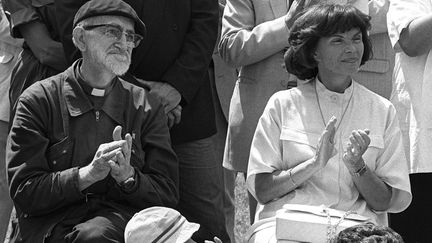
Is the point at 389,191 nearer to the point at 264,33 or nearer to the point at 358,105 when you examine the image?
the point at 358,105

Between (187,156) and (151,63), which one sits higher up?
(151,63)

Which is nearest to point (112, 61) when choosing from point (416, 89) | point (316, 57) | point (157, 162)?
point (157, 162)

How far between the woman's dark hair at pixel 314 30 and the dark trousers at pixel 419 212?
0.71 metres

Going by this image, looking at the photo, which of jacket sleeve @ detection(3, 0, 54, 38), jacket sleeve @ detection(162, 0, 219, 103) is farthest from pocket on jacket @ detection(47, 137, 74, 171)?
jacket sleeve @ detection(3, 0, 54, 38)

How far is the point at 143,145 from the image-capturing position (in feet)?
20.4

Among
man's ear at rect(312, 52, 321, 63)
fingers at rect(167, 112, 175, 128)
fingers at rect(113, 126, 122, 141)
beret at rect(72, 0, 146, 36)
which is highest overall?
beret at rect(72, 0, 146, 36)

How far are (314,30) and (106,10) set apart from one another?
1087 millimetres

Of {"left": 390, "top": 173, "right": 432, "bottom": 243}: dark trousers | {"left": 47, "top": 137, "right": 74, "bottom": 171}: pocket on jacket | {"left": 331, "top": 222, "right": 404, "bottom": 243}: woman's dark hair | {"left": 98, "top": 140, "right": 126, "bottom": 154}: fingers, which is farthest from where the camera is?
{"left": 390, "top": 173, "right": 432, "bottom": 243}: dark trousers

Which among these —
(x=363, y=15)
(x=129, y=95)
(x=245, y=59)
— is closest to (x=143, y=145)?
(x=129, y=95)

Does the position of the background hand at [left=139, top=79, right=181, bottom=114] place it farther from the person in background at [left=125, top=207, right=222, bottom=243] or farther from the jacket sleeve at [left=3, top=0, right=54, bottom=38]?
the person in background at [left=125, top=207, right=222, bottom=243]

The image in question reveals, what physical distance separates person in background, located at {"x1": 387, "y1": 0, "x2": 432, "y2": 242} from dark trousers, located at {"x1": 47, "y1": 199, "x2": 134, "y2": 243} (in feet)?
4.96

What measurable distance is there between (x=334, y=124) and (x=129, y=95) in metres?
1.18

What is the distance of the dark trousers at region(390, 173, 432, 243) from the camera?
6.29 meters

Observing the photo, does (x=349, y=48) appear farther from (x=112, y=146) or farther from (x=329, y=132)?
(x=112, y=146)
